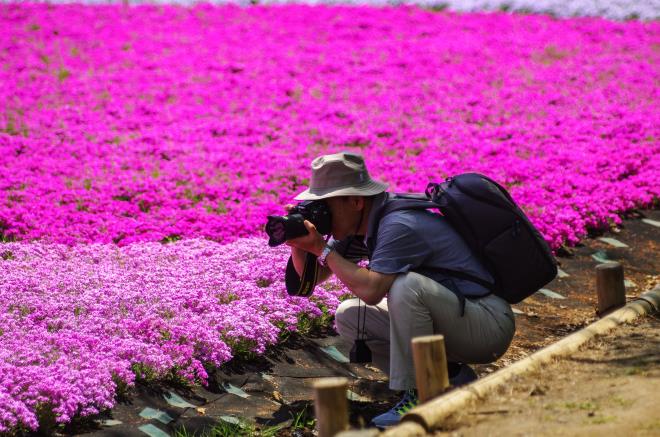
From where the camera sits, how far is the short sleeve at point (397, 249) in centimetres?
539

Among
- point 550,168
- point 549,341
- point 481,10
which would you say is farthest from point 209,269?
point 481,10

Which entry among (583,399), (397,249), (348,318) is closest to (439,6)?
(348,318)

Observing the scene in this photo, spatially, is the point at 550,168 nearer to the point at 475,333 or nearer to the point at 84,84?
the point at 475,333

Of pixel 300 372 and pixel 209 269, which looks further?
pixel 209 269

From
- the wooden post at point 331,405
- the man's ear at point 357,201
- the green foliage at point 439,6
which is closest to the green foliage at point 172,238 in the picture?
the man's ear at point 357,201

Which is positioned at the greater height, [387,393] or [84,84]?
[84,84]

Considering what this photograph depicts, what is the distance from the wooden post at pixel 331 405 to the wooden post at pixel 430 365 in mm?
734

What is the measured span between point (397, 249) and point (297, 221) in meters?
0.64

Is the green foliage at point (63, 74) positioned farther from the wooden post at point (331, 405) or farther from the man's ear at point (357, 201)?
the wooden post at point (331, 405)

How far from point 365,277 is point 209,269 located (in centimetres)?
362

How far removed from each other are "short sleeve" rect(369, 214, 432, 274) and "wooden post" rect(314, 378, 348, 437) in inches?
57.1

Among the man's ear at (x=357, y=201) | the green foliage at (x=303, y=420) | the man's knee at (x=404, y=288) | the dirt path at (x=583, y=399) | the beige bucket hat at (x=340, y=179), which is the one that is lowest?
the green foliage at (x=303, y=420)

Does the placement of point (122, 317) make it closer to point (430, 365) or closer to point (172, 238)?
point (430, 365)

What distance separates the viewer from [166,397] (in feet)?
20.6
